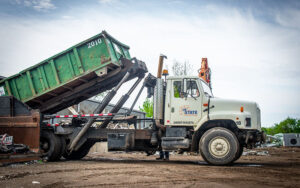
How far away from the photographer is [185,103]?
8914mm

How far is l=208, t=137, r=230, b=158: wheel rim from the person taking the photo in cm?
821

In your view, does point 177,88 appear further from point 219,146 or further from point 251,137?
point 251,137

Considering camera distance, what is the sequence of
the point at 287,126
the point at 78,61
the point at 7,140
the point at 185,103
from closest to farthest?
the point at 7,140 → the point at 185,103 → the point at 78,61 → the point at 287,126

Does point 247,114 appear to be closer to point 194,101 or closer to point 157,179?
point 194,101

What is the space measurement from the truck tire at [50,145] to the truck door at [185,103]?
354 cm

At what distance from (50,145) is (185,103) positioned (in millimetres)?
4259

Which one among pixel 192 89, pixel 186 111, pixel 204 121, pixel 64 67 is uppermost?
pixel 64 67

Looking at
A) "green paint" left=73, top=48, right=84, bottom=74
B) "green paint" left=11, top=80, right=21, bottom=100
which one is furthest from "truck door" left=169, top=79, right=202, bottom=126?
"green paint" left=11, top=80, right=21, bottom=100

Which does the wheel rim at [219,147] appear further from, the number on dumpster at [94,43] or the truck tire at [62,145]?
the truck tire at [62,145]

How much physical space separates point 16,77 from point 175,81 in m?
4.92

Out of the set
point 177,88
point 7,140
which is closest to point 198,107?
point 177,88

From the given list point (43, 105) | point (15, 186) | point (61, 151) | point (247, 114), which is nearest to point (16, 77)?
point (43, 105)

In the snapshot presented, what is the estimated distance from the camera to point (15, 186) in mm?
4914

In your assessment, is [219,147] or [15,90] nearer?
[219,147]
